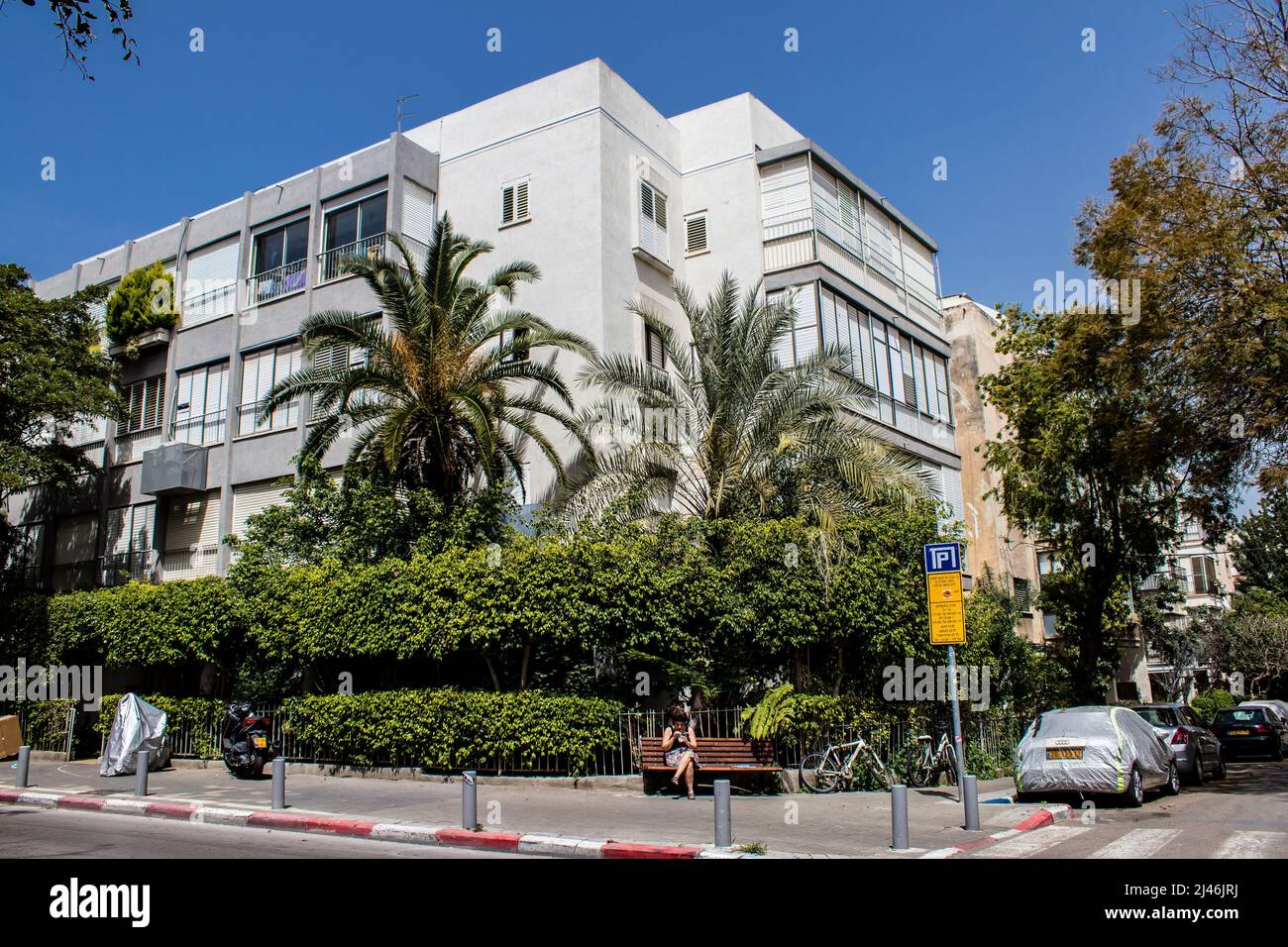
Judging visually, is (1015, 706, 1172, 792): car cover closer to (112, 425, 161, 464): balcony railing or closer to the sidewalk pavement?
the sidewalk pavement

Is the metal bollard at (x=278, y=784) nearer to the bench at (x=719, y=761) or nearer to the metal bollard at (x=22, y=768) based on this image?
the bench at (x=719, y=761)

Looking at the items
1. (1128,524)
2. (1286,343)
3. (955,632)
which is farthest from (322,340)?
(1128,524)

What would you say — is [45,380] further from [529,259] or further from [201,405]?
[529,259]

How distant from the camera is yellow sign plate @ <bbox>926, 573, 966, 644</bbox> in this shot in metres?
13.3

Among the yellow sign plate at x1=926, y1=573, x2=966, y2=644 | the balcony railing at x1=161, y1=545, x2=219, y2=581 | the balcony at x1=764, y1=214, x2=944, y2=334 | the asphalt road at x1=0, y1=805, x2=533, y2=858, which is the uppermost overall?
the balcony at x1=764, y1=214, x2=944, y2=334

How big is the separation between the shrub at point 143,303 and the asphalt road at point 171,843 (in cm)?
1871

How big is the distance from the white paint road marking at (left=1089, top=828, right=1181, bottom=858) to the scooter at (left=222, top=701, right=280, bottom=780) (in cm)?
1389

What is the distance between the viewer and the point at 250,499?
25.5 m

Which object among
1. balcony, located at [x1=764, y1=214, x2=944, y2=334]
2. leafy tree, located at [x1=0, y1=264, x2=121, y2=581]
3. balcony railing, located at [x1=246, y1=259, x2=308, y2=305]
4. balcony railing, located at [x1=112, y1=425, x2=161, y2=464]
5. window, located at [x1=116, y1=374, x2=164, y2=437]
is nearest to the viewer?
balcony, located at [x1=764, y1=214, x2=944, y2=334]

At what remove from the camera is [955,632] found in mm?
13281

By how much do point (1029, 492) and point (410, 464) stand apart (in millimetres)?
15121

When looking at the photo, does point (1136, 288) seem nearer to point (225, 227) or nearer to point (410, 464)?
point (410, 464)

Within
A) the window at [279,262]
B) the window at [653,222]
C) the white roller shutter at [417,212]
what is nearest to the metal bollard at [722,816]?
the window at [653,222]

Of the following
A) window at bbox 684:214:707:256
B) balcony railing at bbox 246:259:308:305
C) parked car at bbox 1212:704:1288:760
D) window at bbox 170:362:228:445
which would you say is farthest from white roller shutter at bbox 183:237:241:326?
parked car at bbox 1212:704:1288:760
